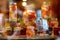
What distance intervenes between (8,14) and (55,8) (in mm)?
359

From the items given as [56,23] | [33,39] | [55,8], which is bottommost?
[33,39]

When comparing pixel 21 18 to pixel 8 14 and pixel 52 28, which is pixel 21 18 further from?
pixel 52 28

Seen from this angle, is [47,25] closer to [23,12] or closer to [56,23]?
[56,23]

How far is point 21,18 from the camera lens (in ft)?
3.83

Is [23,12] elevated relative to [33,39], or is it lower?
elevated

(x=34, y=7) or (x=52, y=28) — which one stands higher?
(x=34, y=7)

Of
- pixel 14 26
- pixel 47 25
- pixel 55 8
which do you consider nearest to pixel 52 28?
pixel 47 25

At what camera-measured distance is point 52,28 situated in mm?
1139

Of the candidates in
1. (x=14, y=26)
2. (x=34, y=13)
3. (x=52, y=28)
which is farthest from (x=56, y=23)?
(x=14, y=26)

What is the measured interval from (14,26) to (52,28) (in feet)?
0.91

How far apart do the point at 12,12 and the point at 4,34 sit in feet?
0.58

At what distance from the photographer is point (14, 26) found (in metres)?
1.15

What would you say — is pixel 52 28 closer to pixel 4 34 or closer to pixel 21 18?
pixel 21 18

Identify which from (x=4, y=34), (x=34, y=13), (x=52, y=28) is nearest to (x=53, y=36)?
(x=52, y=28)
